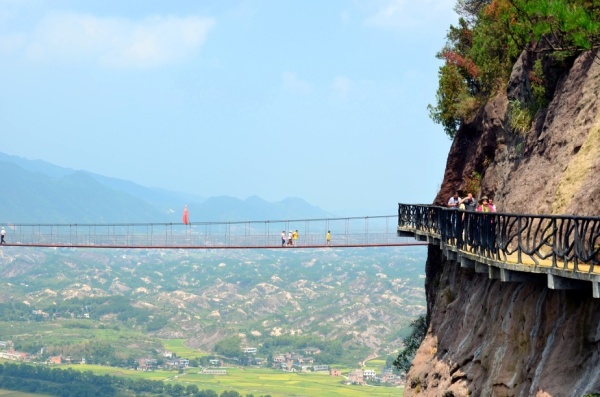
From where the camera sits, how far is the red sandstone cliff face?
60.1 ft

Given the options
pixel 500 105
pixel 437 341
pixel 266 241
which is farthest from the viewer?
pixel 266 241

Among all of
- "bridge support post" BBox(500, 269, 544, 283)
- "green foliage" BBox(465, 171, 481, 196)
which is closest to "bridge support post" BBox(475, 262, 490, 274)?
"bridge support post" BBox(500, 269, 544, 283)

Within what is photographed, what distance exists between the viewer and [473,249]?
75.9ft

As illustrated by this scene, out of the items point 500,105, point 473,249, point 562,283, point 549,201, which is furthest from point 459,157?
point 562,283

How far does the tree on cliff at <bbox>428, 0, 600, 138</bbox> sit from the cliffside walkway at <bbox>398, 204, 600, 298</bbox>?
4.81m

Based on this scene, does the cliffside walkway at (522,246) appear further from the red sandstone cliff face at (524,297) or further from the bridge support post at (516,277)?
the red sandstone cliff face at (524,297)

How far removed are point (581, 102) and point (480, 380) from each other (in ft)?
28.9

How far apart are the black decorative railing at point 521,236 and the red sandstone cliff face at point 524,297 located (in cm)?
86

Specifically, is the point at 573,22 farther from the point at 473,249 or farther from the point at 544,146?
the point at 544,146

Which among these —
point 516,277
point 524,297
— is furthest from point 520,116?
point 516,277

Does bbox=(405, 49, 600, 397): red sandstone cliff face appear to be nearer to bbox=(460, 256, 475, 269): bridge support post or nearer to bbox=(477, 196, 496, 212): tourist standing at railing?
bbox=(460, 256, 475, 269): bridge support post

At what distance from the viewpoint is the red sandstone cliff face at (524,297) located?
18328mm

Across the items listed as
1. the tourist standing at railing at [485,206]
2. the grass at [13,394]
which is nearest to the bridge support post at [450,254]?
the tourist standing at railing at [485,206]

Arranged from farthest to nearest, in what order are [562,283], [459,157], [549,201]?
[459,157]
[549,201]
[562,283]
